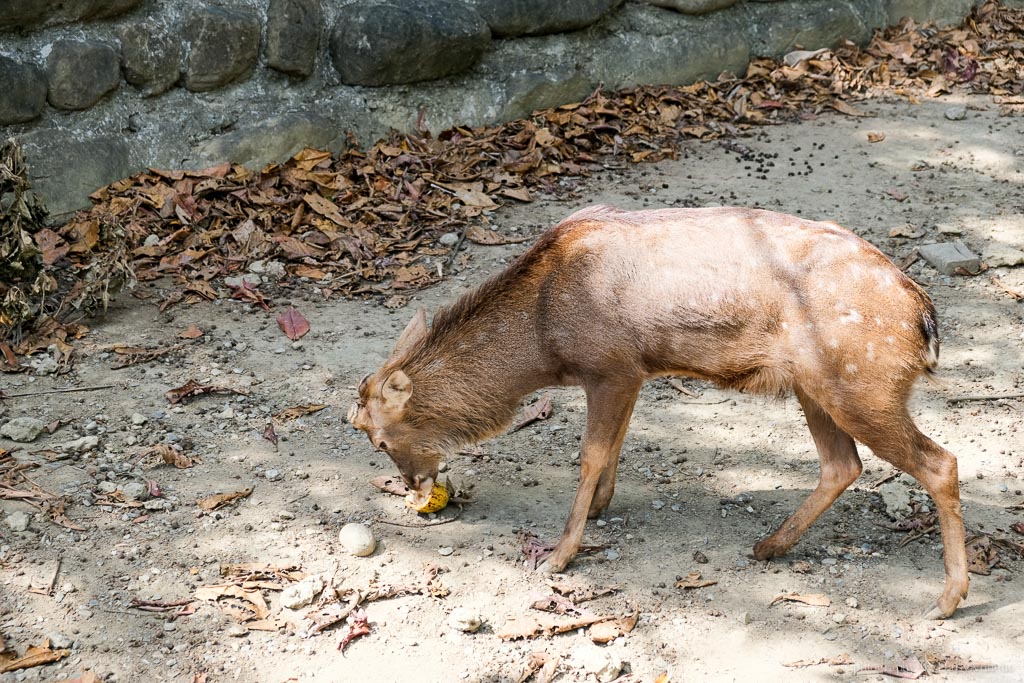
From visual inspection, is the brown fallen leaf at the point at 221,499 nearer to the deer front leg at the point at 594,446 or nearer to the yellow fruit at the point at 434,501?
the yellow fruit at the point at 434,501

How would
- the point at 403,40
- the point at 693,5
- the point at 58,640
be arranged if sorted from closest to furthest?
the point at 58,640, the point at 403,40, the point at 693,5

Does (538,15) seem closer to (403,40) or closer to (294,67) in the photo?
(403,40)

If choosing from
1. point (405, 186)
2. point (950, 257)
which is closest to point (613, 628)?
point (950, 257)

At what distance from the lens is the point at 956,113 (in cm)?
902

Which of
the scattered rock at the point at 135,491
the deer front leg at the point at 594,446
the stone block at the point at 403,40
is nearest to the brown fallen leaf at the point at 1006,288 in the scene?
the deer front leg at the point at 594,446

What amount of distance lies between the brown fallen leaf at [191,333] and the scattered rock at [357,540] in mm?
2083

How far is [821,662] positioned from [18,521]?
3363 millimetres

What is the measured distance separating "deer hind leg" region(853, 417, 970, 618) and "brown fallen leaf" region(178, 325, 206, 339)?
379cm

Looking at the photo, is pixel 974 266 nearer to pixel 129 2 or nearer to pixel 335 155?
pixel 335 155

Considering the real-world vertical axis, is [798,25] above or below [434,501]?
above

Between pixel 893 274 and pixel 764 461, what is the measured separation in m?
1.47

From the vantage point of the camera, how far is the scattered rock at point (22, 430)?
18.0ft

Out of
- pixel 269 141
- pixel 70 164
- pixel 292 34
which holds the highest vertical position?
pixel 292 34

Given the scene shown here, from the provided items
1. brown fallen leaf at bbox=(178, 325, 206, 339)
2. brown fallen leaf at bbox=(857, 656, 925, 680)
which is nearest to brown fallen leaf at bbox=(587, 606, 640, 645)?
brown fallen leaf at bbox=(857, 656, 925, 680)
